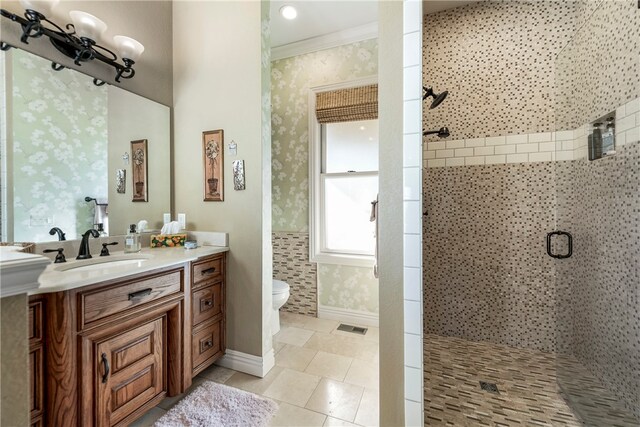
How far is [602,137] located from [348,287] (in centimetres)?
222

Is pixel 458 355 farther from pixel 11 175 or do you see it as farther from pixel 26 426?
pixel 11 175

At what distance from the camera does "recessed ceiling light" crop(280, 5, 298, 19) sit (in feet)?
7.56

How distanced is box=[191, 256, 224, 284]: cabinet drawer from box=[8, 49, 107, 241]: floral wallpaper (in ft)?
2.35

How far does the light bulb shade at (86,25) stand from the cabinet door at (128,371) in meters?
1.68

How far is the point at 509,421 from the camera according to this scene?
141 centimetres

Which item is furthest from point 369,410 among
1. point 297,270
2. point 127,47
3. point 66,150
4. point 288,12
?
point 288,12

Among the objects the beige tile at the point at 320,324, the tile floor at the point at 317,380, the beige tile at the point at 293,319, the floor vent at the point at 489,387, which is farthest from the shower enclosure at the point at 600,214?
the beige tile at the point at 293,319

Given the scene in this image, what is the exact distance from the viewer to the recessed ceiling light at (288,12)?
230 centimetres

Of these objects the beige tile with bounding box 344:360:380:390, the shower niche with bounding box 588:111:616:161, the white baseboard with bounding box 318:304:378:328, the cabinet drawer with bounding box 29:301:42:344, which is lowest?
the beige tile with bounding box 344:360:380:390

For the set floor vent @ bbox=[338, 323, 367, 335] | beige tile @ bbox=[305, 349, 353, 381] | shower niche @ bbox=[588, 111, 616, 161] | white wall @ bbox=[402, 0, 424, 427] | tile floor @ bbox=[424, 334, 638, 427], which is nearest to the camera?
white wall @ bbox=[402, 0, 424, 427]

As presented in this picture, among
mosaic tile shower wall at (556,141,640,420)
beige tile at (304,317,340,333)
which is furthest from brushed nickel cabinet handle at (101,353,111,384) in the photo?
mosaic tile shower wall at (556,141,640,420)

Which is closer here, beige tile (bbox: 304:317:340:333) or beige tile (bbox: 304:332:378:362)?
beige tile (bbox: 304:332:378:362)

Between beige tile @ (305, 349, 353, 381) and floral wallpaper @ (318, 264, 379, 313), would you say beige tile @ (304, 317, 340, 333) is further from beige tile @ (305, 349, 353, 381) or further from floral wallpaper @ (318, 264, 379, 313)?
beige tile @ (305, 349, 353, 381)

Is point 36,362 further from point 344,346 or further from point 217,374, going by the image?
point 344,346
